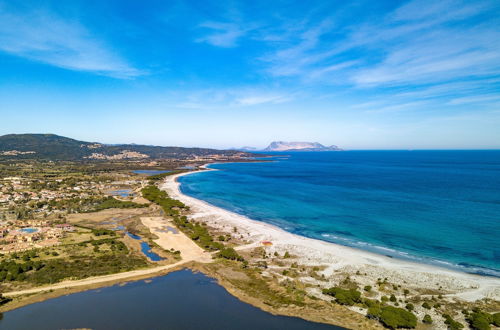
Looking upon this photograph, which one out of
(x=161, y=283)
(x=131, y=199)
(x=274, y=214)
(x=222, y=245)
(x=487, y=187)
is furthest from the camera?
(x=487, y=187)

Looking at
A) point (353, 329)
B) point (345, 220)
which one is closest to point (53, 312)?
point (353, 329)

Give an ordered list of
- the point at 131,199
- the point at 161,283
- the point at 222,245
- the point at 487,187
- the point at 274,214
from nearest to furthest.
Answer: the point at 161,283 < the point at 222,245 < the point at 274,214 < the point at 131,199 < the point at 487,187

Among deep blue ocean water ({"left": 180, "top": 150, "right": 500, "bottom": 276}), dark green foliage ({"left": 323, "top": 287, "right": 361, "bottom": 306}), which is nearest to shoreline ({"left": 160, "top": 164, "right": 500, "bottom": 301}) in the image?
deep blue ocean water ({"left": 180, "top": 150, "right": 500, "bottom": 276})

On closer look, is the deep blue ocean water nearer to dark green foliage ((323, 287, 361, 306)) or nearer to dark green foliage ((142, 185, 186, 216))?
dark green foliage ((142, 185, 186, 216))

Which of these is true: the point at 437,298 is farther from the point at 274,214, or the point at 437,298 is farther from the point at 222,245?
the point at 274,214

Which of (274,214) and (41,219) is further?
(274,214)

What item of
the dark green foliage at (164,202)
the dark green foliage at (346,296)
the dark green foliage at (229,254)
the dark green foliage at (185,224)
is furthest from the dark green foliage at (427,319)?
the dark green foliage at (164,202)

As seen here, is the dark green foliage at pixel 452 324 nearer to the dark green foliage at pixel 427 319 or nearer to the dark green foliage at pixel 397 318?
the dark green foliage at pixel 427 319

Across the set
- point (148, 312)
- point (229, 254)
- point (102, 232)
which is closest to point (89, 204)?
point (102, 232)
